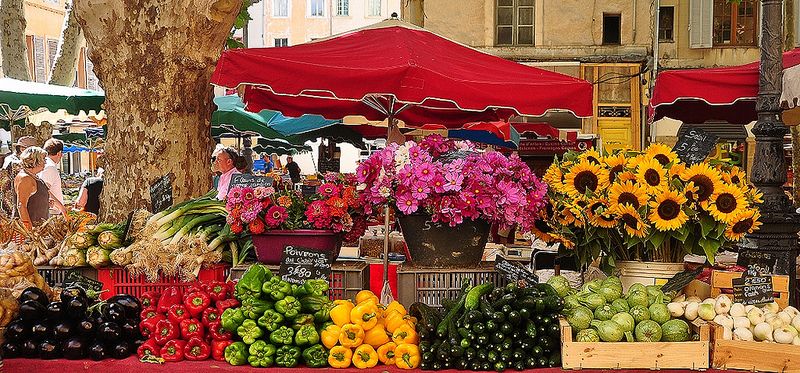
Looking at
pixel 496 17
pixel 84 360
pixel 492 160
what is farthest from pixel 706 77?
pixel 496 17

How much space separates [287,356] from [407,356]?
1.86 ft

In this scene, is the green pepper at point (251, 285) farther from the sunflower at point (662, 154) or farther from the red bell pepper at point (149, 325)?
the sunflower at point (662, 154)

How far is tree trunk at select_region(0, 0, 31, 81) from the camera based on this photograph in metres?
13.6

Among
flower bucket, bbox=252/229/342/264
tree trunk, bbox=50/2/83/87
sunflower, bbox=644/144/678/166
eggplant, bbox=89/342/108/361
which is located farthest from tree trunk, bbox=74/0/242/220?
tree trunk, bbox=50/2/83/87

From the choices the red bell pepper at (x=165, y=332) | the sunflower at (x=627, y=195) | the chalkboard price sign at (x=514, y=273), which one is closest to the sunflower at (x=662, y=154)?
the sunflower at (x=627, y=195)

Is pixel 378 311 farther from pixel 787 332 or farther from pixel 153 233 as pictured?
pixel 787 332

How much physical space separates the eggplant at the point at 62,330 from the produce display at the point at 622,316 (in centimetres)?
243

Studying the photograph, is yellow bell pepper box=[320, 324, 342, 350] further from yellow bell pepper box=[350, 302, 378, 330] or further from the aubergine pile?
the aubergine pile

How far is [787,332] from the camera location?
377cm

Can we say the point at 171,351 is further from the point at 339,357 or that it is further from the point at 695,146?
the point at 695,146

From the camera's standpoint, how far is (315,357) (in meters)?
3.74

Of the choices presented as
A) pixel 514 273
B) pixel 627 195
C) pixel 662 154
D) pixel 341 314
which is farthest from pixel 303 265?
pixel 662 154

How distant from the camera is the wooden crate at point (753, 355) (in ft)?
12.0

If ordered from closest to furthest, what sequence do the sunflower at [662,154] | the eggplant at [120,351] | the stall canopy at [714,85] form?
the eggplant at [120,351] → the sunflower at [662,154] → the stall canopy at [714,85]
